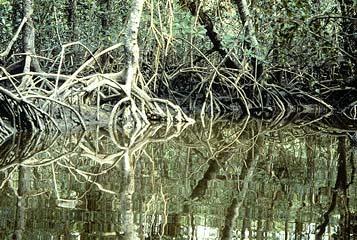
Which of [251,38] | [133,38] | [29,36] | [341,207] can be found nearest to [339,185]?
[341,207]

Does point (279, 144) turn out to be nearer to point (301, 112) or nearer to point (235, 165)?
point (235, 165)

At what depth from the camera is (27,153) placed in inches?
236

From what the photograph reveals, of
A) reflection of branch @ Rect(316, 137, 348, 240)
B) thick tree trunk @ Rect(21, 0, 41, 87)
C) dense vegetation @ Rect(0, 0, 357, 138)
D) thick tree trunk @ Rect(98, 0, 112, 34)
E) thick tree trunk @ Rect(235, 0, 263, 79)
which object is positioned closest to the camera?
reflection of branch @ Rect(316, 137, 348, 240)

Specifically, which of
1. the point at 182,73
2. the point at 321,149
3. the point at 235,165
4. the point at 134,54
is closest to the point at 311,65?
the point at 182,73

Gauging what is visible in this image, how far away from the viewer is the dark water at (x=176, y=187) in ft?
11.4

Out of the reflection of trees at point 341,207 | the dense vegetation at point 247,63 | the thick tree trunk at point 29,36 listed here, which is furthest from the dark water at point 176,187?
the dense vegetation at point 247,63

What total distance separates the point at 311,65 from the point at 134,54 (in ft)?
14.9

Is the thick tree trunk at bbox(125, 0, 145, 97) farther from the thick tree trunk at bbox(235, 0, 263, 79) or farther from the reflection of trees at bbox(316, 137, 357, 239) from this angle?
the reflection of trees at bbox(316, 137, 357, 239)

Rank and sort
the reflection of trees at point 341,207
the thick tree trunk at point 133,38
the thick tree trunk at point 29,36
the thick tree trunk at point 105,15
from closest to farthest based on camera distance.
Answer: the reflection of trees at point 341,207 → the thick tree trunk at point 133,38 → the thick tree trunk at point 29,36 → the thick tree trunk at point 105,15

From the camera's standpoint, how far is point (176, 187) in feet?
15.6

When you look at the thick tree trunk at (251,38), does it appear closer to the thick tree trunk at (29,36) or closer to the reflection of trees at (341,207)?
the thick tree trunk at (29,36)

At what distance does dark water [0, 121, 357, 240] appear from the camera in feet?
11.4

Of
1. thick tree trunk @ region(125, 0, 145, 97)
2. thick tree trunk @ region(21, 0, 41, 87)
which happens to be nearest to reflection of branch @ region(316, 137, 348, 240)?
thick tree trunk @ region(125, 0, 145, 97)

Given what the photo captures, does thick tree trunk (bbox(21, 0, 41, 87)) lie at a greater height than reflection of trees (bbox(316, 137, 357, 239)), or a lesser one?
greater
